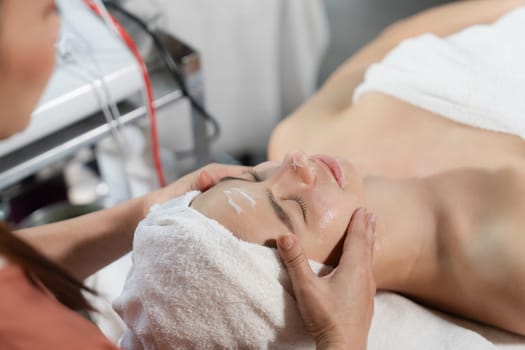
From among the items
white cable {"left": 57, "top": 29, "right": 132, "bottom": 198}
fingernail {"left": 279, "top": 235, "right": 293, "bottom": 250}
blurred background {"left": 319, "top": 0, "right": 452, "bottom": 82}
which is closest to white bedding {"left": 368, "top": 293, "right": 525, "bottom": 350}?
fingernail {"left": 279, "top": 235, "right": 293, "bottom": 250}

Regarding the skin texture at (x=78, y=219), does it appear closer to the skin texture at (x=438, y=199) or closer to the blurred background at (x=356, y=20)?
the skin texture at (x=438, y=199)

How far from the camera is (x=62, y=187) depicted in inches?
72.2

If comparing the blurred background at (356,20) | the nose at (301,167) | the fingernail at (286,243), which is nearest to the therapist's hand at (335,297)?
the fingernail at (286,243)

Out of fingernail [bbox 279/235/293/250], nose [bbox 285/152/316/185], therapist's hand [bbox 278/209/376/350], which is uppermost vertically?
nose [bbox 285/152/316/185]

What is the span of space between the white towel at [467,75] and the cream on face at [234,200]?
1.44 ft

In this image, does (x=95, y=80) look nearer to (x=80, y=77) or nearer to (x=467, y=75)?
(x=80, y=77)

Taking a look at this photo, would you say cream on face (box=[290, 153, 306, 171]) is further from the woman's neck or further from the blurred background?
the blurred background

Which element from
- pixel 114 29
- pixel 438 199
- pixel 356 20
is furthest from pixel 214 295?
pixel 356 20

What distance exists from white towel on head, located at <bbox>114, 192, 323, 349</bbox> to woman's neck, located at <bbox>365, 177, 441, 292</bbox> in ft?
0.73

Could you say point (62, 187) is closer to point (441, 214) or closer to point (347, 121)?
point (347, 121)

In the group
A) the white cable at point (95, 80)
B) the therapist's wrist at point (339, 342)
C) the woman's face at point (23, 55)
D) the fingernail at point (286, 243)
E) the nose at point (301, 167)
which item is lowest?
the therapist's wrist at point (339, 342)

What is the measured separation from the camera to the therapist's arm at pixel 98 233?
1.01m

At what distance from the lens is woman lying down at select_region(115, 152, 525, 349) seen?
31.9 inches

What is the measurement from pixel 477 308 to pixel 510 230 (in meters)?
0.14
